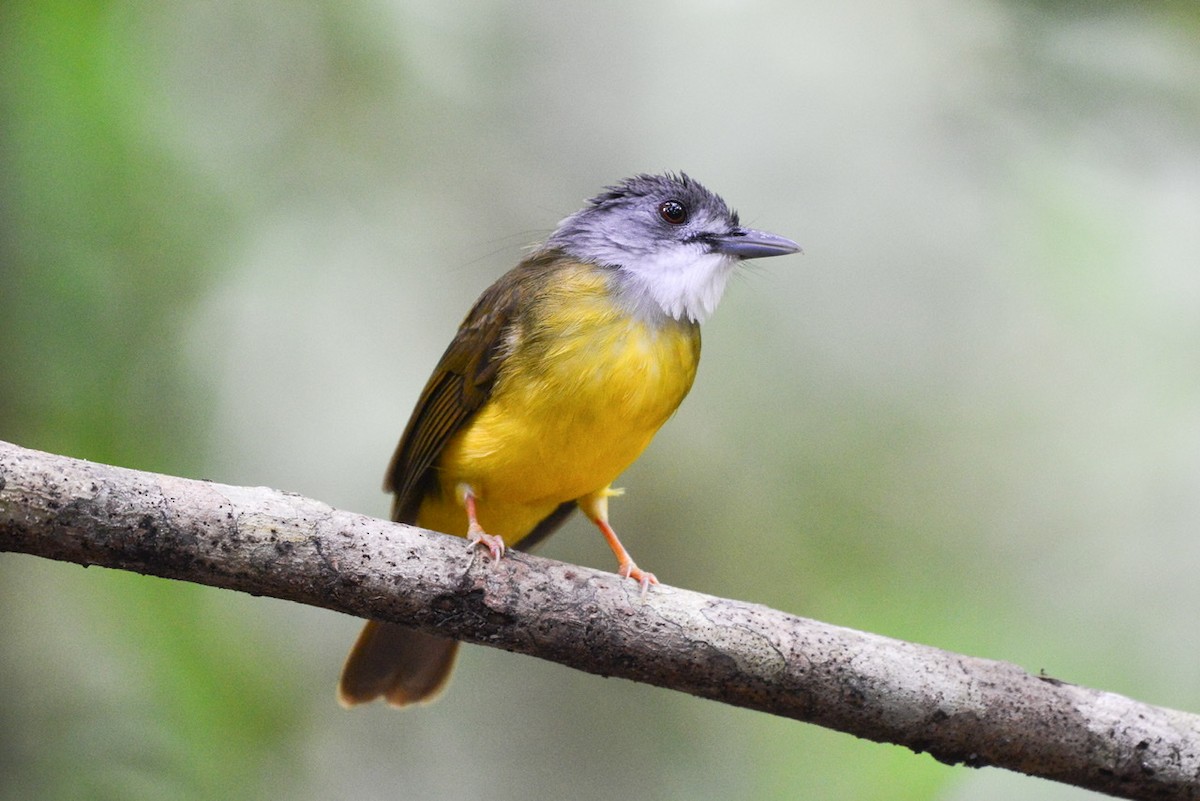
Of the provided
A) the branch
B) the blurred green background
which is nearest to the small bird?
the branch

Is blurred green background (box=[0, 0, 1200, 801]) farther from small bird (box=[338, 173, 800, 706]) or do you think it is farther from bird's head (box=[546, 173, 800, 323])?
bird's head (box=[546, 173, 800, 323])

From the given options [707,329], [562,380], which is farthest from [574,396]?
[707,329]

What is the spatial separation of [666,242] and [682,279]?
0.61 ft

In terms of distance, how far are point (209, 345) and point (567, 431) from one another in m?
1.91

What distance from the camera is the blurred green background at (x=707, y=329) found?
4.16 m

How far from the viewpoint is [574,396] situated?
306 cm

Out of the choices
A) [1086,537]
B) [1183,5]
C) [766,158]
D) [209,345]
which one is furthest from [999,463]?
[209,345]

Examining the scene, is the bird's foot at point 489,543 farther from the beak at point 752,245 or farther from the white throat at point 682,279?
the beak at point 752,245

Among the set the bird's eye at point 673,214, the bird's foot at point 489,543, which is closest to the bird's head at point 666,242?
the bird's eye at point 673,214

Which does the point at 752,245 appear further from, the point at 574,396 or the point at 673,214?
the point at 574,396

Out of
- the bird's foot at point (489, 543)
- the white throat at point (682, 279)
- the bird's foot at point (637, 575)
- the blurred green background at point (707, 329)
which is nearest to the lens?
the bird's foot at point (489, 543)

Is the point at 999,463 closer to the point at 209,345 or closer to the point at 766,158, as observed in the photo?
the point at 766,158

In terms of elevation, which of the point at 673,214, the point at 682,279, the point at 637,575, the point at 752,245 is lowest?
the point at 637,575

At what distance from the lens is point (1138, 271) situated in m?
4.69
